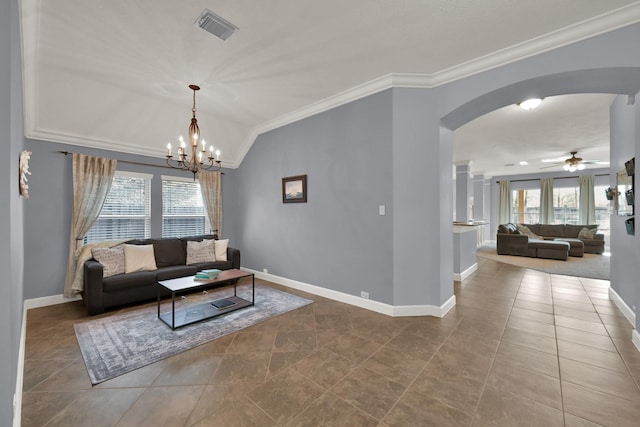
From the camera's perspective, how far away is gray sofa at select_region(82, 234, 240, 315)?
3.40 m

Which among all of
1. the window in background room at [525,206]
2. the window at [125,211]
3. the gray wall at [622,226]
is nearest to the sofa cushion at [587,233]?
the window in background room at [525,206]

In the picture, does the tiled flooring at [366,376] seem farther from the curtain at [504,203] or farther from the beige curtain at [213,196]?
the curtain at [504,203]

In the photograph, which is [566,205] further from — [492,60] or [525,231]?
[492,60]

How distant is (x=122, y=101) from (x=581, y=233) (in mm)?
12024

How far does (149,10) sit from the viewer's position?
2229 mm

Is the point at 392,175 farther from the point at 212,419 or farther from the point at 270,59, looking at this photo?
the point at 212,419

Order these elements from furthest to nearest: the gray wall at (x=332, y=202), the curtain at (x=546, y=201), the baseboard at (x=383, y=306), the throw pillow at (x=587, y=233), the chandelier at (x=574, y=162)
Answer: the curtain at (x=546, y=201)
the throw pillow at (x=587, y=233)
the chandelier at (x=574, y=162)
the gray wall at (x=332, y=202)
the baseboard at (x=383, y=306)

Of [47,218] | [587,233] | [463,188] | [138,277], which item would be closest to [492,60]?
[138,277]

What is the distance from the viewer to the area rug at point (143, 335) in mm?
2330

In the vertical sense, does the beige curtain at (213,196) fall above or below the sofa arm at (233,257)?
above

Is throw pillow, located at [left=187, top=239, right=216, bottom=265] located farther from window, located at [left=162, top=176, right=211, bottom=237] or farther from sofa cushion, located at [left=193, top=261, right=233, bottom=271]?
window, located at [left=162, top=176, right=211, bottom=237]

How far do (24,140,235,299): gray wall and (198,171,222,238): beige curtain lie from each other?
73.5 inches

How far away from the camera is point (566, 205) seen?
9.63 m

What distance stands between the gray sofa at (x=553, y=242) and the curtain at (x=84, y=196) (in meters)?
9.62
